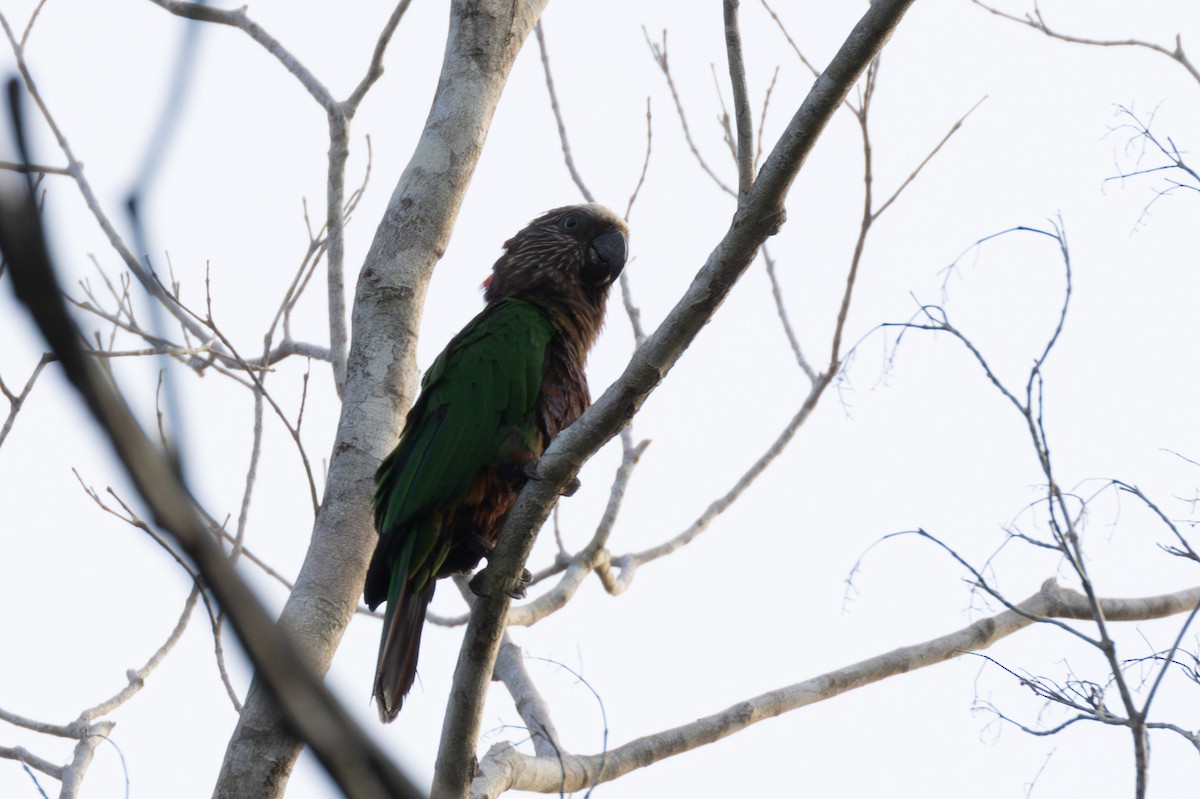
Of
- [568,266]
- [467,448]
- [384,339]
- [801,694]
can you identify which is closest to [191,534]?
[384,339]

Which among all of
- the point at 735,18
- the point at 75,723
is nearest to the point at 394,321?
the point at 735,18

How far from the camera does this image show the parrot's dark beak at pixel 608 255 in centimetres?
529

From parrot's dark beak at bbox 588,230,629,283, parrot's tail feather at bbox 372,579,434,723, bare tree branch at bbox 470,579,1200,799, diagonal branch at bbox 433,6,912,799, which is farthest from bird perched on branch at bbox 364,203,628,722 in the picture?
diagonal branch at bbox 433,6,912,799

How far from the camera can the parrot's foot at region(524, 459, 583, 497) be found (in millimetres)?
2910

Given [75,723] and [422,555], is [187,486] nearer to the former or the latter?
[422,555]

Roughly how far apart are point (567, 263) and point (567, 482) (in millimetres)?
2425

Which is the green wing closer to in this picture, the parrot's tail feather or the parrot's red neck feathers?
the parrot's tail feather

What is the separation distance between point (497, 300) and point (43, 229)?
4611mm

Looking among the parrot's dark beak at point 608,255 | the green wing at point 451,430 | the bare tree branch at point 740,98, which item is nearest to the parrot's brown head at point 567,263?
the parrot's dark beak at point 608,255

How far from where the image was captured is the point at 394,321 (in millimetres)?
3639

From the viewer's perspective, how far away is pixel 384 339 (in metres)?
3.62

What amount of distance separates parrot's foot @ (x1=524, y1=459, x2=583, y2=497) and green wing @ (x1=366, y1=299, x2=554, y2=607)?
229 millimetres

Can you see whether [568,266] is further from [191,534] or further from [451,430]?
[191,534]

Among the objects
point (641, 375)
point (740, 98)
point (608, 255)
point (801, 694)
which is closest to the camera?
point (641, 375)
